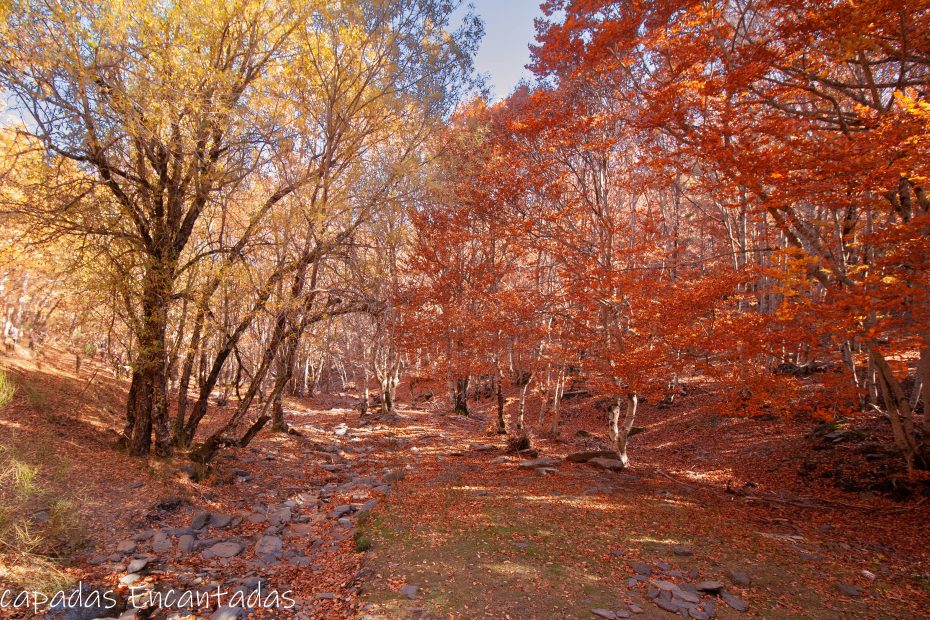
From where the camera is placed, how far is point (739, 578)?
216 inches

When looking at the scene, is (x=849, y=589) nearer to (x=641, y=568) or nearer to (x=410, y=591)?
(x=641, y=568)

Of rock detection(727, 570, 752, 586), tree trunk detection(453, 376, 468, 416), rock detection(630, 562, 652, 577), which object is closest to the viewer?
rock detection(727, 570, 752, 586)

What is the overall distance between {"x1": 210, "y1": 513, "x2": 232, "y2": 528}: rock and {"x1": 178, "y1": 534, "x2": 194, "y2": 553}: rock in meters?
0.64

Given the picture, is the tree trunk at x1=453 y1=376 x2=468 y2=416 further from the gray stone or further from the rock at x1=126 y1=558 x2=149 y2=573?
the gray stone

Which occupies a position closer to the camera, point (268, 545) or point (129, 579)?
point (129, 579)

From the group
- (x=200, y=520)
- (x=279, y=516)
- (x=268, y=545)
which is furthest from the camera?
(x=279, y=516)

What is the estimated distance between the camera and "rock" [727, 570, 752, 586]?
17.8 ft

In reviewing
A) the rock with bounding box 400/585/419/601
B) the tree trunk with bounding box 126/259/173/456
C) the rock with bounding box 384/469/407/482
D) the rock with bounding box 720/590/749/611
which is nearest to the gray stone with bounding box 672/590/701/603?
the rock with bounding box 720/590/749/611

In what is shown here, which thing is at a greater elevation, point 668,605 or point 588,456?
point 588,456

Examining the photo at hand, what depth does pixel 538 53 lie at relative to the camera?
443 inches

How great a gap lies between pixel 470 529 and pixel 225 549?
363 centimetres

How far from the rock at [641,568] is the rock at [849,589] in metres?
2.12

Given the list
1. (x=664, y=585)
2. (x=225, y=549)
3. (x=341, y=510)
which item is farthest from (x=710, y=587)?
(x=225, y=549)

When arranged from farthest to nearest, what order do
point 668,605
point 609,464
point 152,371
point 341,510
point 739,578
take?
point 609,464 < point 152,371 < point 341,510 < point 739,578 < point 668,605
